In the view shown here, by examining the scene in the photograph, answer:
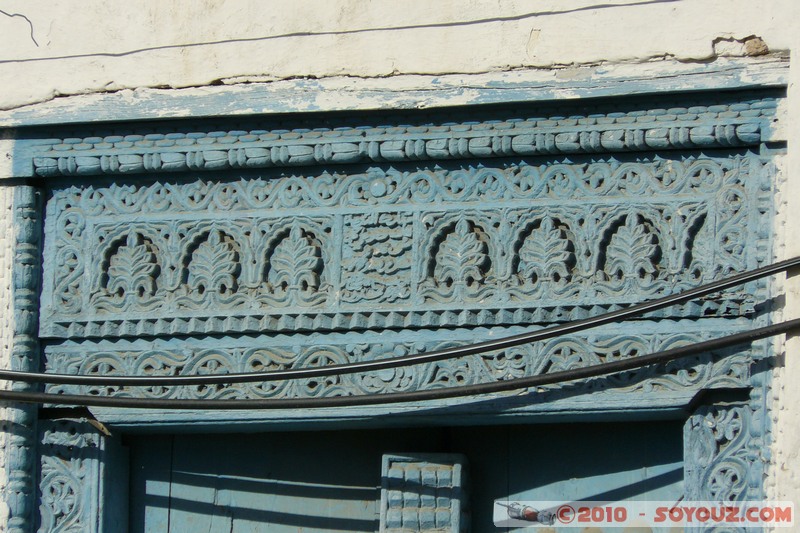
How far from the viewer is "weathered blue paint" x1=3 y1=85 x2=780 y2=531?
4199mm

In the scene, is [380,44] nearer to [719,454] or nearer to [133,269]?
[133,269]

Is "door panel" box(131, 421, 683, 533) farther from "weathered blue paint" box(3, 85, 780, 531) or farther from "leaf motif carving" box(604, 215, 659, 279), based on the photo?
"leaf motif carving" box(604, 215, 659, 279)

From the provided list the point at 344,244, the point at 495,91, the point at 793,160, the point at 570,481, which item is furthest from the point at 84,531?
the point at 793,160

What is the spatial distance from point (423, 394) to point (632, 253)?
70cm

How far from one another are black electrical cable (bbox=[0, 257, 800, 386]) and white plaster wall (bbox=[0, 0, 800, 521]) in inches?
8.4

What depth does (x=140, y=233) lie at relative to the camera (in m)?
4.56

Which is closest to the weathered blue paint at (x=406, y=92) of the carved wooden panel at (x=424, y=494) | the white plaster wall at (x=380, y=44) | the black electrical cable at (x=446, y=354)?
the white plaster wall at (x=380, y=44)

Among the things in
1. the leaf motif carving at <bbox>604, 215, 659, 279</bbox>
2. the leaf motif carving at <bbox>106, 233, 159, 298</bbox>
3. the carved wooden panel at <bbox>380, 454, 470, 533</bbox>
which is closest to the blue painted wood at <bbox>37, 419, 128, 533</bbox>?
the leaf motif carving at <bbox>106, 233, 159, 298</bbox>

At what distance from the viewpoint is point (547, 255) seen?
4301 millimetres

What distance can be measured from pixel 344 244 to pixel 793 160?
49.6 inches

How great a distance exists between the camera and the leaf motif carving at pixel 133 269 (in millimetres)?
4512

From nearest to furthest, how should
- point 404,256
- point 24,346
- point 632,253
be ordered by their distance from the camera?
1. point 632,253
2. point 404,256
3. point 24,346

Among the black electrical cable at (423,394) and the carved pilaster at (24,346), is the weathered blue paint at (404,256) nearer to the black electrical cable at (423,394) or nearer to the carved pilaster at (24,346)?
the carved pilaster at (24,346)

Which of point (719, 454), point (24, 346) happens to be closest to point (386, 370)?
point (719, 454)
